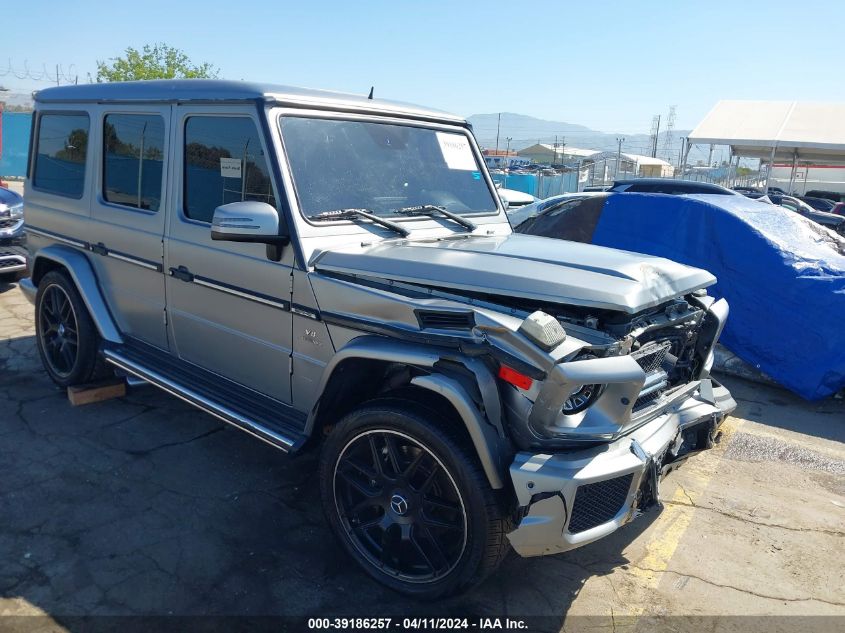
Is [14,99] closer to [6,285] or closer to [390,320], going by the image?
[6,285]

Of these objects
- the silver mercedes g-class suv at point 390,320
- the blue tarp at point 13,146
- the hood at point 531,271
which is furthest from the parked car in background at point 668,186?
the blue tarp at point 13,146

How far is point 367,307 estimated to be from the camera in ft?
9.77

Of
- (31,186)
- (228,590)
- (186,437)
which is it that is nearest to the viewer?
(228,590)

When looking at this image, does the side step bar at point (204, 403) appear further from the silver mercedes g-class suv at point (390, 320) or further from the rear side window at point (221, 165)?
the rear side window at point (221, 165)

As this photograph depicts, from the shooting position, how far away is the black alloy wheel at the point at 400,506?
286cm

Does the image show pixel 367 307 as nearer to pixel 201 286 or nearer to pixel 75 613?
pixel 201 286

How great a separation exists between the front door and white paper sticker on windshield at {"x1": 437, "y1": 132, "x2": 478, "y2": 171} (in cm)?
127

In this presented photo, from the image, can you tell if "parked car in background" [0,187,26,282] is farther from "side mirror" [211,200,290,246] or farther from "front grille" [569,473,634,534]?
"front grille" [569,473,634,534]

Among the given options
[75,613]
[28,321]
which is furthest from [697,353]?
[28,321]

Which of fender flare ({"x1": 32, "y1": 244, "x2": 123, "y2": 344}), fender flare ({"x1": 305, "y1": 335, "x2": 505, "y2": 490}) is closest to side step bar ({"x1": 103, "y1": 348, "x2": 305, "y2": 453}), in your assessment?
fender flare ({"x1": 32, "y1": 244, "x2": 123, "y2": 344})

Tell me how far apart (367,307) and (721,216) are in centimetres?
508

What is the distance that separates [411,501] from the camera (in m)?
2.93

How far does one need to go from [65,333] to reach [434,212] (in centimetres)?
306

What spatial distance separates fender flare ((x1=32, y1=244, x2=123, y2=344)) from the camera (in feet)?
14.8
